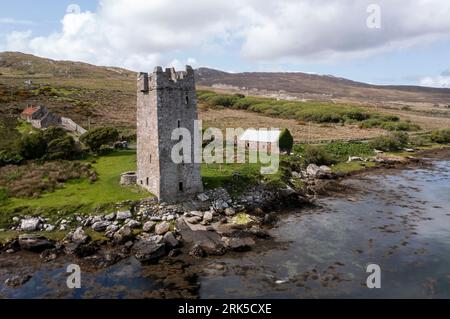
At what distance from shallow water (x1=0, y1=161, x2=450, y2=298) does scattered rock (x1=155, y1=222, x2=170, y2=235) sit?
3.69 metres

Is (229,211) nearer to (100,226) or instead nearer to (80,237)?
(100,226)

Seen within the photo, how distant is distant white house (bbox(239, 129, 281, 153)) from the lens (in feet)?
172

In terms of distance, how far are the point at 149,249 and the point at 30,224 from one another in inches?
347

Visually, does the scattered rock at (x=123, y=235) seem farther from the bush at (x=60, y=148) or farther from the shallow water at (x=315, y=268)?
the bush at (x=60, y=148)

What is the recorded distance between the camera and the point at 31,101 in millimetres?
78500

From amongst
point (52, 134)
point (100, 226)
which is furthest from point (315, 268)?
point (52, 134)

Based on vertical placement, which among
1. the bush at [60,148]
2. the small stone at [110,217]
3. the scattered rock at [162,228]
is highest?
the bush at [60,148]

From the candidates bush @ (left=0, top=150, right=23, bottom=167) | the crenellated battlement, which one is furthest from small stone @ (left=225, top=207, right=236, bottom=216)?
bush @ (left=0, top=150, right=23, bottom=167)

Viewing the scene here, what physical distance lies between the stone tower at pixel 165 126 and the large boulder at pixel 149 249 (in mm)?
5337

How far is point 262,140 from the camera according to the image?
53.9 metres

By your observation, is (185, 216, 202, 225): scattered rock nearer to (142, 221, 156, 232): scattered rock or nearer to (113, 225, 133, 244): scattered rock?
(142, 221, 156, 232): scattered rock

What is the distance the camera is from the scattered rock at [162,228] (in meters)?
28.4

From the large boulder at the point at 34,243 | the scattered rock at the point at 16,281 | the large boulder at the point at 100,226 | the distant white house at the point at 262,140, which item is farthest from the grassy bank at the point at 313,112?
the scattered rock at the point at 16,281
